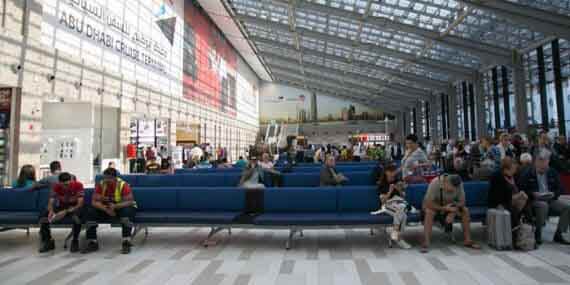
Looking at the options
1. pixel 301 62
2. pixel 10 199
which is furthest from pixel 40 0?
pixel 301 62

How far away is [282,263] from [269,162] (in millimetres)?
4878

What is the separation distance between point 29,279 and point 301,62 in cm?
2856

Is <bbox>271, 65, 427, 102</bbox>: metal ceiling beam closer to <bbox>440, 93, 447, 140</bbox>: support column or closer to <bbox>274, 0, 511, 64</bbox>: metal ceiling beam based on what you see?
<bbox>440, 93, 447, 140</bbox>: support column

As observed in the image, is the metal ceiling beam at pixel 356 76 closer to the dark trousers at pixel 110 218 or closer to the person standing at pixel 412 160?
the person standing at pixel 412 160

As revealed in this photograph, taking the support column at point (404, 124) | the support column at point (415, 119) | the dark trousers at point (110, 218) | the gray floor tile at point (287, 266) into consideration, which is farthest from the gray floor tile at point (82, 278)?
the support column at point (404, 124)

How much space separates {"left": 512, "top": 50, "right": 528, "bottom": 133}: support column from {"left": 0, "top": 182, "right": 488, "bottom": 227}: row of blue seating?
1232 cm

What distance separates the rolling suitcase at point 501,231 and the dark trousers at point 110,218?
469 cm

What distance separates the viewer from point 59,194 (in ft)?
16.1

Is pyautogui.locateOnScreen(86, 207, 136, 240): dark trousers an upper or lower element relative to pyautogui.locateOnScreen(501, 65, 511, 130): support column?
lower

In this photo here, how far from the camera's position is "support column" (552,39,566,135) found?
1291 cm

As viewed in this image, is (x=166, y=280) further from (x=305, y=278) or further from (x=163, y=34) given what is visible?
(x=163, y=34)

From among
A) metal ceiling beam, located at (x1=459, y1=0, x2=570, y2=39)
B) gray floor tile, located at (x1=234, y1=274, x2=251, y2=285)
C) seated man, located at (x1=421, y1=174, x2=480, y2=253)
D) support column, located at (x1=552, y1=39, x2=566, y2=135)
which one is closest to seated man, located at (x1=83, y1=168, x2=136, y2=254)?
gray floor tile, located at (x1=234, y1=274, x2=251, y2=285)

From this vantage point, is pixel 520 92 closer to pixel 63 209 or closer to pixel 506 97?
pixel 506 97

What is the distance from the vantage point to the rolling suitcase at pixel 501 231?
174 inches
